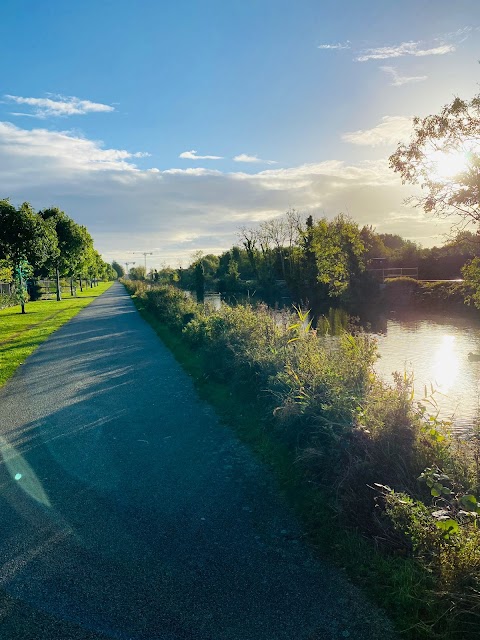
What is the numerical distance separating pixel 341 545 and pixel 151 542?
1624mm

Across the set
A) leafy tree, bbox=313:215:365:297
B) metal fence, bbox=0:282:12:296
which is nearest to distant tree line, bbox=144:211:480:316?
leafy tree, bbox=313:215:365:297

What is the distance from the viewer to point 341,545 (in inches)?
150

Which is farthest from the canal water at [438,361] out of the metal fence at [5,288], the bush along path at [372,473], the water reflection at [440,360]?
the metal fence at [5,288]

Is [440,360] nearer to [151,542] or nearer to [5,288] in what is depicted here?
[151,542]

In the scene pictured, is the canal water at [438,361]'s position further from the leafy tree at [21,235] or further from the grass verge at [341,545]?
the leafy tree at [21,235]

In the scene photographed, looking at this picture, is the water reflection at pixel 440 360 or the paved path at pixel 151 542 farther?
the water reflection at pixel 440 360

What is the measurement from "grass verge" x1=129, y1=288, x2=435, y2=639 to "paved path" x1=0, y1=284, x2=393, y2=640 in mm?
138

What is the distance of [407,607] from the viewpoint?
3.07 m

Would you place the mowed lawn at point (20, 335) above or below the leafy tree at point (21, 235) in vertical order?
below

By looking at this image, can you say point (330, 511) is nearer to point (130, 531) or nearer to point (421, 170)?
point (130, 531)

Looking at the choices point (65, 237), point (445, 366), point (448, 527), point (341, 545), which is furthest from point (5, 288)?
point (448, 527)

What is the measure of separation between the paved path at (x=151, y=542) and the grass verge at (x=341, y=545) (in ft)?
0.45

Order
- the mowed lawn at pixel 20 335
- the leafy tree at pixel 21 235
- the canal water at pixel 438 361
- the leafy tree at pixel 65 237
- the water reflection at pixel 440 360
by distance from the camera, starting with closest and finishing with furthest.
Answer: the canal water at pixel 438 361, the water reflection at pixel 440 360, the mowed lawn at pixel 20 335, the leafy tree at pixel 21 235, the leafy tree at pixel 65 237

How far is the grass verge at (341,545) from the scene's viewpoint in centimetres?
307
